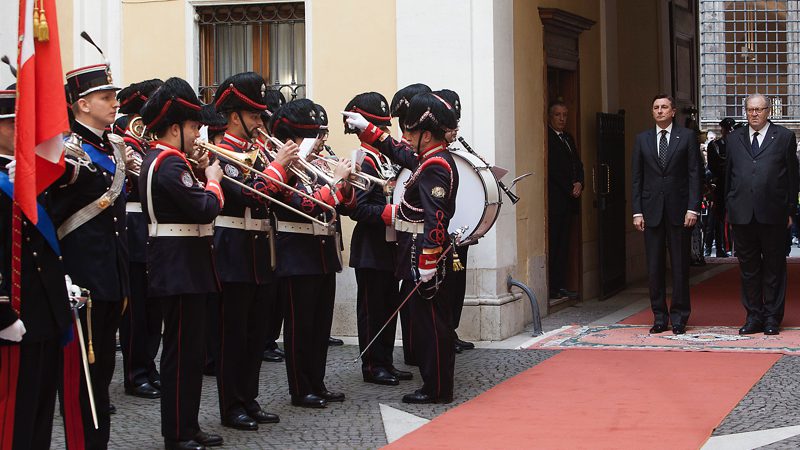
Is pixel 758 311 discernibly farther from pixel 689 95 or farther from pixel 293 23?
pixel 689 95

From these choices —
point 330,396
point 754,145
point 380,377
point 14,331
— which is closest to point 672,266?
point 754,145

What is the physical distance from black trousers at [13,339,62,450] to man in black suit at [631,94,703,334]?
6.25m

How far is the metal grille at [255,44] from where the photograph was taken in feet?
37.5

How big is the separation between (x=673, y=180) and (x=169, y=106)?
17.4 ft

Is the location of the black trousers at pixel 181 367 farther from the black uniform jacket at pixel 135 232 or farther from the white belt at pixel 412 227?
the black uniform jacket at pixel 135 232

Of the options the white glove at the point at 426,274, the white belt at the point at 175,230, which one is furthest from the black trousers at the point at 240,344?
the white glove at the point at 426,274

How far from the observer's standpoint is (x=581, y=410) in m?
7.62

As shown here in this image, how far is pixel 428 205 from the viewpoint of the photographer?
7.78m

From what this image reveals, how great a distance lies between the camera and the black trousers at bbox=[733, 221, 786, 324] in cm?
1044

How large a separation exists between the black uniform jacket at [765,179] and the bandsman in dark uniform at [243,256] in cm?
450

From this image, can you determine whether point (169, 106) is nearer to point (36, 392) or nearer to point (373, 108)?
point (36, 392)

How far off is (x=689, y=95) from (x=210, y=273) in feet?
43.0

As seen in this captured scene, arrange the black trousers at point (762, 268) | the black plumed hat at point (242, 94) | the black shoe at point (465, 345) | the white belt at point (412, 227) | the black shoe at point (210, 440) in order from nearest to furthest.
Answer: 1. the black shoe at point (210, 440)
2. the black plumed hat at point (242, 94)
3. the white belt at point (412, 227)
4. the black shoe at point (465, 345)
5. the black trousers at point (762, 268)

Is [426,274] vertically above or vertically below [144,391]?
above
